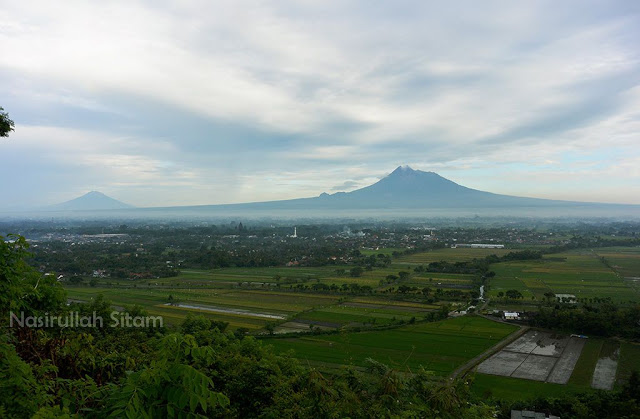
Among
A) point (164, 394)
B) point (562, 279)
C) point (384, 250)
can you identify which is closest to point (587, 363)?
point (164, 394)

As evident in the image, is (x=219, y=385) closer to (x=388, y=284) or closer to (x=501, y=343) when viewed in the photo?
(x=501, y=343)

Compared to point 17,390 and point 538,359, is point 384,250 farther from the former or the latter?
point 17,390

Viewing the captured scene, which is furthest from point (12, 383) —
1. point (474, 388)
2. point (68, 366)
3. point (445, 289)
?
point (445, 289)

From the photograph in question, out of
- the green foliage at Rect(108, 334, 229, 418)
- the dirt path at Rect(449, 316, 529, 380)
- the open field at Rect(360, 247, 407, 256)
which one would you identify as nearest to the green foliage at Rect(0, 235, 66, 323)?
the green foliage at Rect(108, 334, 229, 418)

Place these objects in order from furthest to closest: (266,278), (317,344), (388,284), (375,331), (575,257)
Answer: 1. (575,257)
2. (266,278)
3. (388,284)
4. (375,331)
5. (317,344)

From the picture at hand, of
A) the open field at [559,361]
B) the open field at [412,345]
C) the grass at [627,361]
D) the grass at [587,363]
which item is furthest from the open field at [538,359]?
the grass at [627,361]

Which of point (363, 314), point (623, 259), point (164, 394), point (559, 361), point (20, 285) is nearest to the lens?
point (164, 394)
